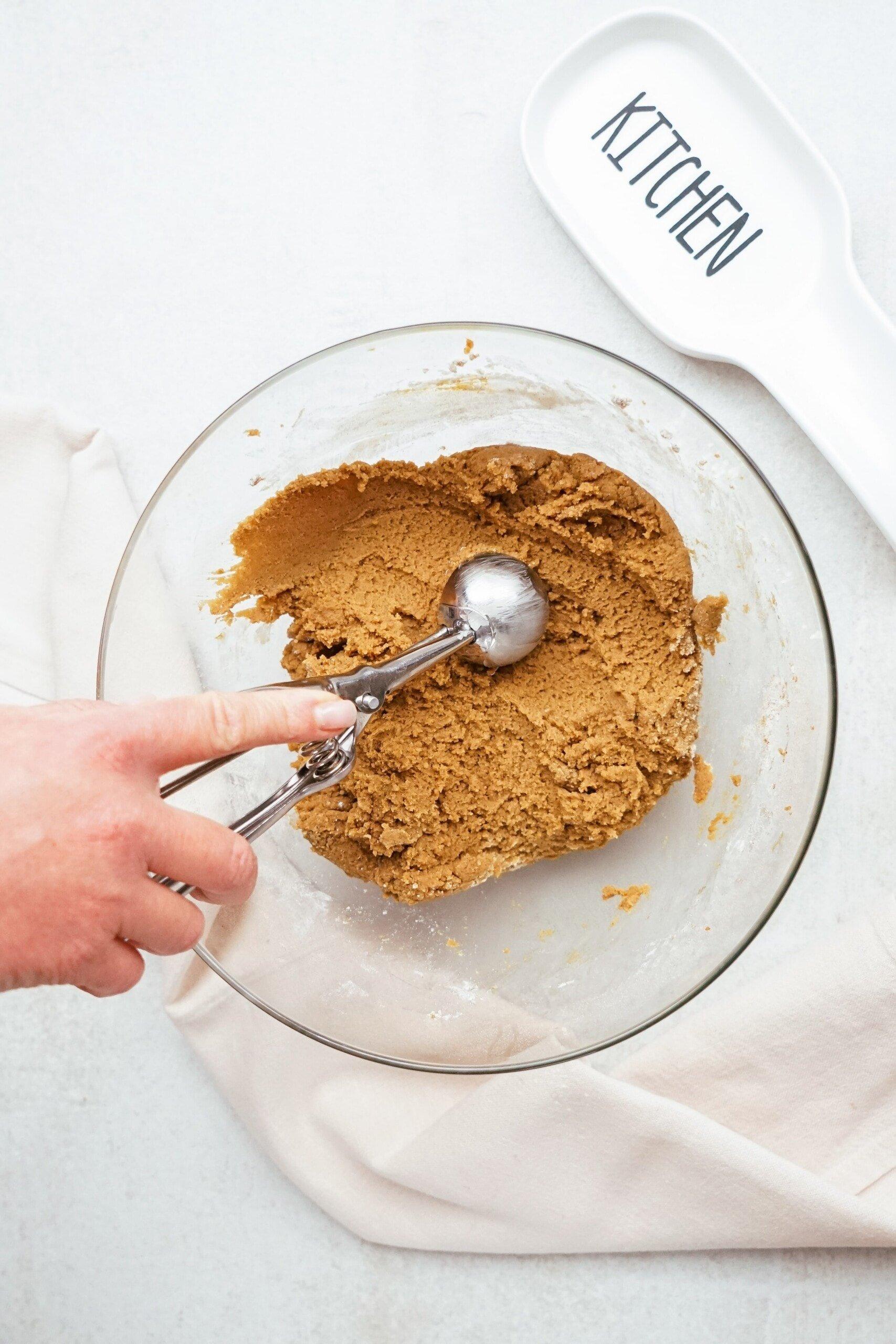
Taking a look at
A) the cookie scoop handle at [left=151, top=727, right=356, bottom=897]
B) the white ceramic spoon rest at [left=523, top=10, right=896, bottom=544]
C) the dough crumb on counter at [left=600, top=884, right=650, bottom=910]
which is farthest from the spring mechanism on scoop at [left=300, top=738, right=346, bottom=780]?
the white ceramic spoon rest at [left=523, top=10, right=896, bottom=544]

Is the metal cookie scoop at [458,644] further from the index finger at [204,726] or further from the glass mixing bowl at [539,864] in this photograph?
the glass mixing bowl at [539,864]

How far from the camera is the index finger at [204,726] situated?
3.02ft

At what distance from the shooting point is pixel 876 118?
1.45 metres

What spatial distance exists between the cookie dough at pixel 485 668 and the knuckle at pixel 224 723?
30 cm

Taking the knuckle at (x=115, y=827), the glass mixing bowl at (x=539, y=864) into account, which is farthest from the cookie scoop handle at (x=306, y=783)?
the glass mixing bowl at (x=539, y=864)

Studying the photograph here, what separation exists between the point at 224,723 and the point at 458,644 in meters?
0.39

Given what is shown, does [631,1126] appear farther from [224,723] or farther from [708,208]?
[708,208]

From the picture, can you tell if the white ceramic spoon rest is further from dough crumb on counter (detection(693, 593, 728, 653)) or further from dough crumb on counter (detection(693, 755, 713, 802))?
dough crumb on counter (detection(693, 755, 713, 802))

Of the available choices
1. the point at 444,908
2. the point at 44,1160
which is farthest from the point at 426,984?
the point at 44,1160

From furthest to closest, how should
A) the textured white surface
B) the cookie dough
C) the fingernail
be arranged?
1. the textured white surface
2. the cookie dough
3. the fingernail

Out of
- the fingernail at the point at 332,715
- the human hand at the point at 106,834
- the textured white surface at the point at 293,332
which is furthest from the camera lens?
the textured white surface at the point at 293,332

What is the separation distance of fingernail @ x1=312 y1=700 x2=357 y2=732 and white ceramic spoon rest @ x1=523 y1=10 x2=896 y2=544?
32.1 inches

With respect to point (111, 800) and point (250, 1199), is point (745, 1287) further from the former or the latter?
point (111, 800)

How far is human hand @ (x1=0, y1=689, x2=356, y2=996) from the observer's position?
882mm
